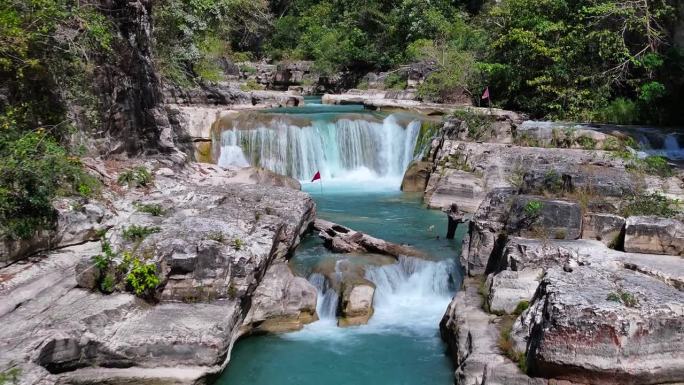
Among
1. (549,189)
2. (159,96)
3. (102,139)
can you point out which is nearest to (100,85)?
(102,139)

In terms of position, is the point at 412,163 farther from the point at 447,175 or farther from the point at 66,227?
the point at 66,227

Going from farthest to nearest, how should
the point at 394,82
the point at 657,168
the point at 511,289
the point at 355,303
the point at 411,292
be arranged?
1. the point at 394,82
2. the point at 657,168
3. the point at 411,292
4. the point at 355,303
5. the point at 511,289

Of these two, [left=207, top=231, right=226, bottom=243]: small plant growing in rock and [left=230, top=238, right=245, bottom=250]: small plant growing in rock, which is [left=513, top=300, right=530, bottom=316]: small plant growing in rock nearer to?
[left=230, top=238, right=245, bottom=250]: small plant growing in rock

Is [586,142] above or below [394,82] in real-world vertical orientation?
below

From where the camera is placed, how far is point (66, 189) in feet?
28.1

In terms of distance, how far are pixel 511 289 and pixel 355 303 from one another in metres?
2.31

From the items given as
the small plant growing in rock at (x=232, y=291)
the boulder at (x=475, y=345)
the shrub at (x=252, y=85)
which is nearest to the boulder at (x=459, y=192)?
the boulder at (x=475, y=345)

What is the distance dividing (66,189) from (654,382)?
7.70m

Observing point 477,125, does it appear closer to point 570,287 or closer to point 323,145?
point 323,145

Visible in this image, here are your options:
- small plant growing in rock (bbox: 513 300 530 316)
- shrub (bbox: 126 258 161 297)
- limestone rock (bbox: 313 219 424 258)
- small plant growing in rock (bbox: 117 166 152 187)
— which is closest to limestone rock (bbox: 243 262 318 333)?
shrub (bbox: 126 258 161 297)

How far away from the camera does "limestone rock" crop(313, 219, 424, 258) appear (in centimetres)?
988

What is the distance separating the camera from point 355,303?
8289mm

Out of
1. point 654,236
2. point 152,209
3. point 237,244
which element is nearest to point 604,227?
point 654,236

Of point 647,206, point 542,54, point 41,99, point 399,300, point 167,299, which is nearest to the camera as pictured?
point 167,299
